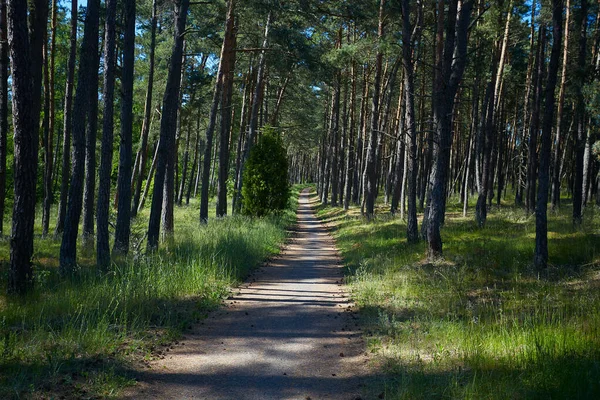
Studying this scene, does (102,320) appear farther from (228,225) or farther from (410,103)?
(228,225)

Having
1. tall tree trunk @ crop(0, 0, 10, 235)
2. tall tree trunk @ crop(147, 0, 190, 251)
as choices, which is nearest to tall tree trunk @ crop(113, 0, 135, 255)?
tall tree trunk @ crop(147, 0, 190, 251)

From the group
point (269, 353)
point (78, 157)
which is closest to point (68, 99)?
point (78, 157)

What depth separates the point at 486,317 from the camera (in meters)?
7.50

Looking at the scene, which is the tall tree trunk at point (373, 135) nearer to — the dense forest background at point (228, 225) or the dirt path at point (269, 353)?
the dense forest background at point (228, 225)

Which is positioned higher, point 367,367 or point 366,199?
point 366,199

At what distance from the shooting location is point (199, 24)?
20672 mm

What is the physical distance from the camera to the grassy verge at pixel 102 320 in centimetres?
501

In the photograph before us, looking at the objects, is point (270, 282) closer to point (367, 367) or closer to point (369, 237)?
point (367, 367)

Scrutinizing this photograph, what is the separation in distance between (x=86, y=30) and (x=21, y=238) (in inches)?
219

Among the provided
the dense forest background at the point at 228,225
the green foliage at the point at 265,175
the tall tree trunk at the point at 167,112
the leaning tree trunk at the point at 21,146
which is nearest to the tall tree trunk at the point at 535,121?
the dense forest background at the point at 228,225

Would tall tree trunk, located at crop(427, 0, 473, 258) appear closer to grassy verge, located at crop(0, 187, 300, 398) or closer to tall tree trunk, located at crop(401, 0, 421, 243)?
tall tree trunk, located at crop(401, 0, 421, 243)

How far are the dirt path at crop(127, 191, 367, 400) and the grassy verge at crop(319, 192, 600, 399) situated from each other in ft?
1.63

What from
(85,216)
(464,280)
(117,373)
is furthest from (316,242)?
(117,373)

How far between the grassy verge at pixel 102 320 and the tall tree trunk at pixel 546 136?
7187 millimetres
